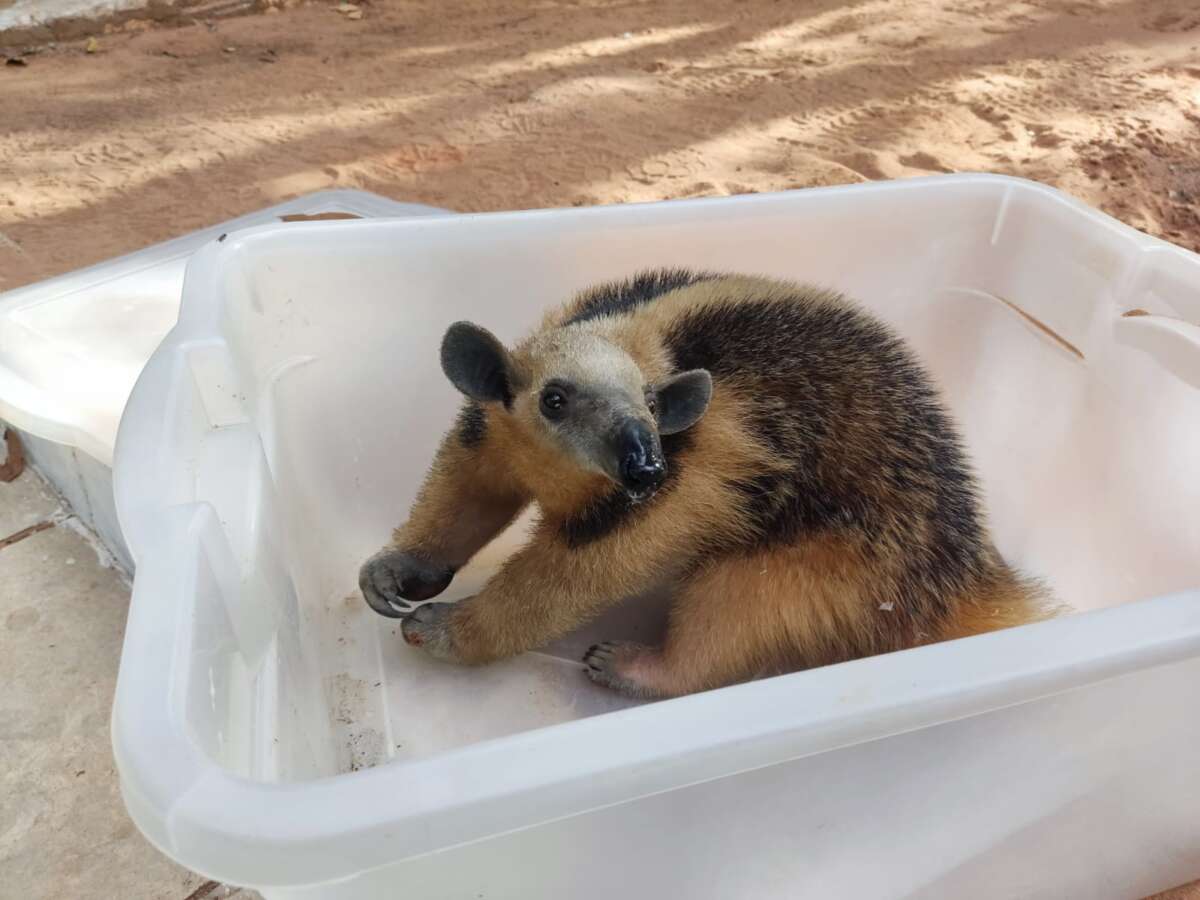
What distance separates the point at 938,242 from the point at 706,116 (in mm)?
1919

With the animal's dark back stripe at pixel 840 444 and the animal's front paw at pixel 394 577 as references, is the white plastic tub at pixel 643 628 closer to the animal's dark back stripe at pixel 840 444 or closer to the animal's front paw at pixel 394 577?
the animal's front paw at pixel 394 577

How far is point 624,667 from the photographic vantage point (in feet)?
5.59

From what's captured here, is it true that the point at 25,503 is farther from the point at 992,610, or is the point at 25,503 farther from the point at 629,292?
the point at 992,610

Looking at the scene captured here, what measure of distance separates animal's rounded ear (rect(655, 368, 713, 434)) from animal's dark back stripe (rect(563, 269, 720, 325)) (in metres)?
0.30

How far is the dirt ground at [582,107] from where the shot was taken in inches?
127

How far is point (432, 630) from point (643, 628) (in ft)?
1.32

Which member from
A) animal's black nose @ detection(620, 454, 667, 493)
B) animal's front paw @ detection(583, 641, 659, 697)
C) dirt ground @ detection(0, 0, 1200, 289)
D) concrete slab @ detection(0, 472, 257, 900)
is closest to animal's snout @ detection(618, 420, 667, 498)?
animal's black nose @ detection(620, 454, 667, 493)

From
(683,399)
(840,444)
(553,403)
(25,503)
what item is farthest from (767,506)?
(25,503)

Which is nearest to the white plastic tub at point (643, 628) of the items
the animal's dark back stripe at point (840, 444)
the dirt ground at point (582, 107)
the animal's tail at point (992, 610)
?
the animal's tail at point (992, 610)

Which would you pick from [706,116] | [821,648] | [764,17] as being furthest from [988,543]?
[764,17]

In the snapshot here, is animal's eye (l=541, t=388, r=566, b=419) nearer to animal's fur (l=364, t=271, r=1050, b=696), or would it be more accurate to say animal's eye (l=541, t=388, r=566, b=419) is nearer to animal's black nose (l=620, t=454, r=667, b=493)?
animal's fur (l=364, t=271, r=1050, b=696)

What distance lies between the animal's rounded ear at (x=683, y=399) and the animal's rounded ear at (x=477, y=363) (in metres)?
0.22

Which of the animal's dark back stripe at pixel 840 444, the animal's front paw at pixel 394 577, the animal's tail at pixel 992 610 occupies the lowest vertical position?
the animal's front paw at pixel 394 577

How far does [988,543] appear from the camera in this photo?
1587mm
